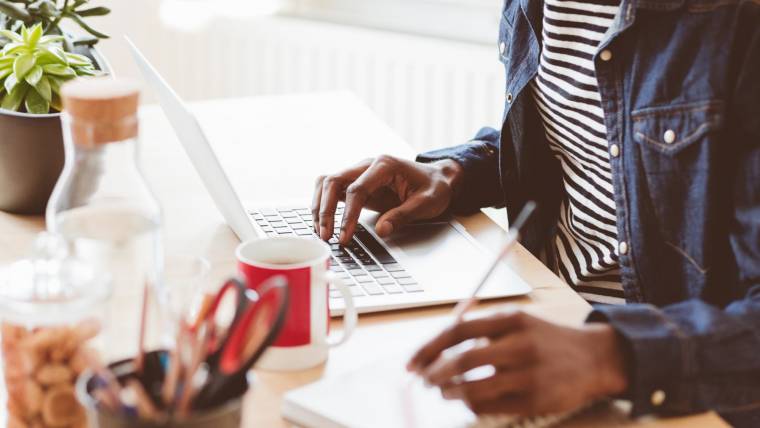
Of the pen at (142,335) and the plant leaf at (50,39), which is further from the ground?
the plant leaf at (50,39)

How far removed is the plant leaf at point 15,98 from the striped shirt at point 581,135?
0.63 meters

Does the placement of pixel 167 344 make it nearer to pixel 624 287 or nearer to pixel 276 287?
pixel 276 287

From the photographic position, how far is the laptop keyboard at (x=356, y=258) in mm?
1047

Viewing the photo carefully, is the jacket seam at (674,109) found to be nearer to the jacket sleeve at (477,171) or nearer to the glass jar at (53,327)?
the jacket sleeve at (477,171)

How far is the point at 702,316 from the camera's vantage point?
0.87 m

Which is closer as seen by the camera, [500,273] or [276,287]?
[276,287]

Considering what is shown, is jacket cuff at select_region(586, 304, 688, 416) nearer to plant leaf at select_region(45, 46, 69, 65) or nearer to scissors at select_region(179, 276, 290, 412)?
scissors at select_region(179, 276, 290, 412)

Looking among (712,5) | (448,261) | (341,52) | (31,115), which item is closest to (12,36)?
(31,115)

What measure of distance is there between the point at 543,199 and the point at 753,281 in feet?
1.53

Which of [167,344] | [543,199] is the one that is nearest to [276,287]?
[167,344]

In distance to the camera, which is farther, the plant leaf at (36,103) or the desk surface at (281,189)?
the plant leaf at (36,103)

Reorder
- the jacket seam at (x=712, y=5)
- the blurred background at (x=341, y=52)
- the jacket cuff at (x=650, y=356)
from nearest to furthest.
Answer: the jacket cuff at (x=650, y=356)
the jacket seam at (x=712, y=5)
the blurred background at (x=341, y=52)

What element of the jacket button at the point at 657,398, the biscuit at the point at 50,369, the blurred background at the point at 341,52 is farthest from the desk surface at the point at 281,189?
the blurred background at the point at 341,52

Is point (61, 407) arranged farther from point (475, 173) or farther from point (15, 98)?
point (475, 173)
